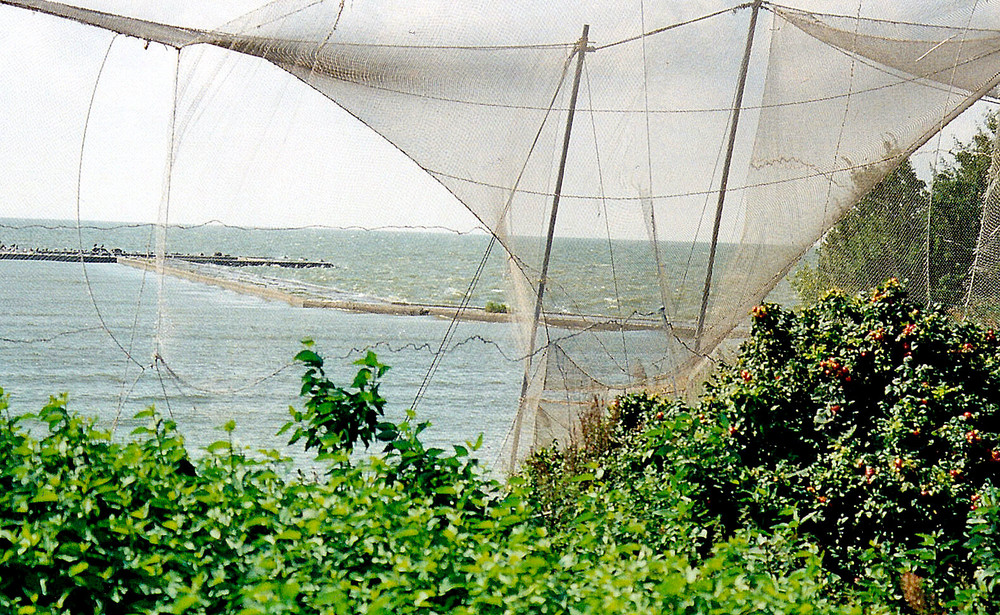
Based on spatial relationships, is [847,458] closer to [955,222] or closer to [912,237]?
[912,237]

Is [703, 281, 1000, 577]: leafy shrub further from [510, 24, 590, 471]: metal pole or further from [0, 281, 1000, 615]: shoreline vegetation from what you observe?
[510, 24, 590, 471]: metal pole

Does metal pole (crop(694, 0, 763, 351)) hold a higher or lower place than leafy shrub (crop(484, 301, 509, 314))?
higher

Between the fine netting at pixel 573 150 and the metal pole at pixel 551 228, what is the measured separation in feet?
0.04

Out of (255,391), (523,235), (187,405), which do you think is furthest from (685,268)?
(187,405)

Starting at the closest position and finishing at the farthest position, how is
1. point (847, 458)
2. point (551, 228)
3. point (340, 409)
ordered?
point (340, 409) → point (847, 458) → point (551, 228)

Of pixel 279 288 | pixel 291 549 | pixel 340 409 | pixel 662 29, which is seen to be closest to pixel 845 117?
pixel 662 29

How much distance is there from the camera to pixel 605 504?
3.35m

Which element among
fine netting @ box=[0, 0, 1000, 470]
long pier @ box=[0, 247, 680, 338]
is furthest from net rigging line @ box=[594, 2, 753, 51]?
long pier @ box=[0, 247, 680, 338]

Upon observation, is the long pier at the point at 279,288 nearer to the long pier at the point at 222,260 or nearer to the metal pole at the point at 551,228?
the long pier at the point at 222,260

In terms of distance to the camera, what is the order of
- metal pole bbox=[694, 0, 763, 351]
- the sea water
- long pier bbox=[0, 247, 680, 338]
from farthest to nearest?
metal pole bbox=[694, 0, 763, 351] → long pier bbox=[0, 247, 680, 338] → the sea water

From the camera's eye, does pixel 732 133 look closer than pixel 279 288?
Yes

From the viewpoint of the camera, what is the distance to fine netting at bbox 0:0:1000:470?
4.62 meters

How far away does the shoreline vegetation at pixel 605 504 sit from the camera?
2.00 m

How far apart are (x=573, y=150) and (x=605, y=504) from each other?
2259mm
